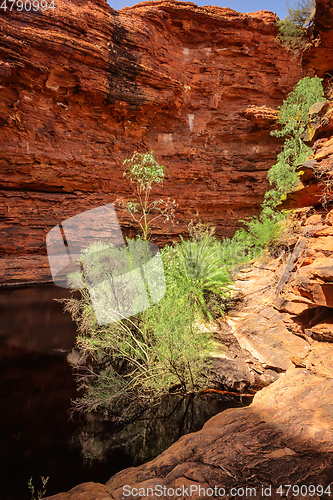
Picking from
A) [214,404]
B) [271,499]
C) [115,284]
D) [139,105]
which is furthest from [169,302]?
[139,105]

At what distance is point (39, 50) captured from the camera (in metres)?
10.9

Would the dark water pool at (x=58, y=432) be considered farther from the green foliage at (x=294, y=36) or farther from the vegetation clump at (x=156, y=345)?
the green foliage at (x=294, y=36)

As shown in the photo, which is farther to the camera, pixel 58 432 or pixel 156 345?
pixel 156 345

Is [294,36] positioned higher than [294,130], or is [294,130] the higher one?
[294,36]

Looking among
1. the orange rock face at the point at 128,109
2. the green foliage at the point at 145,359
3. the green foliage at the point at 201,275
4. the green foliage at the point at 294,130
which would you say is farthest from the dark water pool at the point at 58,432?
the green foliage at the point at 294,130

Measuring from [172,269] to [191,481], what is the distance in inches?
187

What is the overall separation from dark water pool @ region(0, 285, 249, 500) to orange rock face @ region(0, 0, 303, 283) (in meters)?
8.35

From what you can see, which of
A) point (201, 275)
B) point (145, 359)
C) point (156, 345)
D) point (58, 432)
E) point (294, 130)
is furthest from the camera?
point (294, 130)

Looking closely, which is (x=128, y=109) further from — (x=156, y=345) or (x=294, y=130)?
(x=156, y=345)

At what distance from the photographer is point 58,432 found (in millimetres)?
3223

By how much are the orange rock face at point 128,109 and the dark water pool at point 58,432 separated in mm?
8352

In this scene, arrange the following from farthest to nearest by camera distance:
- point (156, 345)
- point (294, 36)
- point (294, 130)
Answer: point (294, 130), point (294, 36), point (156, 345)

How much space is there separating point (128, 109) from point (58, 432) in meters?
13.8

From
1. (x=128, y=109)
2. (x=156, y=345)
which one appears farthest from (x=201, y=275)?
(x=128, y=109)
